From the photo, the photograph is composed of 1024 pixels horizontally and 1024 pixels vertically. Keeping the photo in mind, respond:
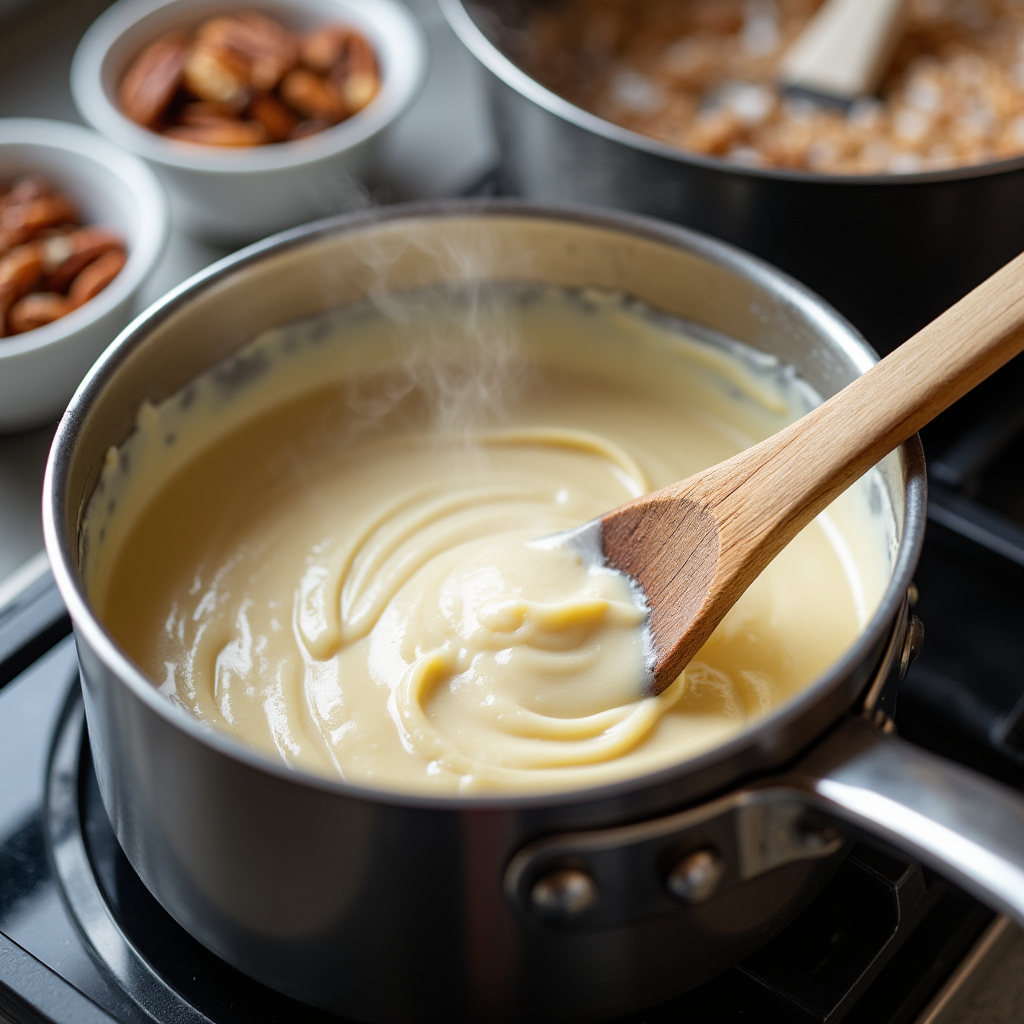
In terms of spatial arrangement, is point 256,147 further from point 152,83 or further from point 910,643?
point 910,643

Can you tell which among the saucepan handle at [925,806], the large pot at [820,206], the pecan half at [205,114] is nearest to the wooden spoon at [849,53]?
the large pot at [820,206]

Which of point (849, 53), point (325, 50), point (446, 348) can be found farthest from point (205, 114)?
point (849, 53)

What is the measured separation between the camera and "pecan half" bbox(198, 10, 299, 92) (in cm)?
116

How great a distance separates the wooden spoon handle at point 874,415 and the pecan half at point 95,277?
1.97ft

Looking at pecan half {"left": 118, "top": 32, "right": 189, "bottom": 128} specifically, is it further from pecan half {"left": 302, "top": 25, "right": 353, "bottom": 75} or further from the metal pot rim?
the metal pot rim

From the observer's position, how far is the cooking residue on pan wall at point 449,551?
0.69 meters

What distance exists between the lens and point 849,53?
1165mm

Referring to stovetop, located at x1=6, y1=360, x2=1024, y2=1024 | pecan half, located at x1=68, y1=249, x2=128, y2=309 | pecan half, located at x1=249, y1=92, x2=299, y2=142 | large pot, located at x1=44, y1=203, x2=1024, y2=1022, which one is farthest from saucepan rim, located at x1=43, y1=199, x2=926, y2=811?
pecan half, located at x1=249, y1=92, x2=299, y2=142

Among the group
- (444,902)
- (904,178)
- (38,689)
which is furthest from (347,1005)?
(904,178)

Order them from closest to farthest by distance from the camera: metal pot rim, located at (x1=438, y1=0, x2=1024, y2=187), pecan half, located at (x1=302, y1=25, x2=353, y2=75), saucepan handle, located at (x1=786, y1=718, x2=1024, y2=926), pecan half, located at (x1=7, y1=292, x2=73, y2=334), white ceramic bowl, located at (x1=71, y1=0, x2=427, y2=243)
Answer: saucepan handle, located at (x1=786, y1=718, x2=1024, y2=926)
metal pot rim, located at (x1=438, y1=0, x2=1024, y2=187)
pecan half, located at (x1=7, y1=292, x2=73, y2=334)
white ceramic bowl, located at (x1=71, y1=0, x2=427, y2=243)
pecan half, located at (x1=302, y1=25, x2=353, y2=75)

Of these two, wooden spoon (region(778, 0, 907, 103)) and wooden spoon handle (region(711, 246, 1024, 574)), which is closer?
wooden spoon handle (region(711, 246, 1024, 574))

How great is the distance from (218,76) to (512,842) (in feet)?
2.89

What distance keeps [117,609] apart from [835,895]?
478 mm

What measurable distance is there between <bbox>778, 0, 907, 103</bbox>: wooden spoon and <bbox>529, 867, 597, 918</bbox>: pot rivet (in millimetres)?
910
